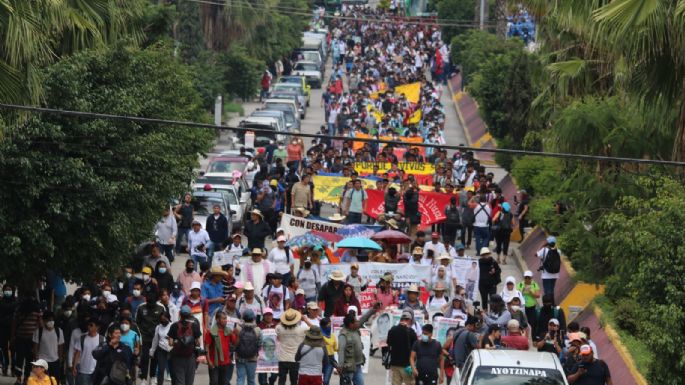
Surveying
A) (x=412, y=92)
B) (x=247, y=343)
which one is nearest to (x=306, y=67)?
(x=412, y=92)

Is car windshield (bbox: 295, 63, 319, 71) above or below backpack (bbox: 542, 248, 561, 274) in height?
below

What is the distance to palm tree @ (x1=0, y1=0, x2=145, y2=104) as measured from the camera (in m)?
19.6

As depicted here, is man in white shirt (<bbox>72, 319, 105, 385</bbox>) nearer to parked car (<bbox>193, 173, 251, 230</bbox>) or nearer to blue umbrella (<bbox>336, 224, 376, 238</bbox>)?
blue umbrella (<bbox>336, 224, 376, 238</bbox>)

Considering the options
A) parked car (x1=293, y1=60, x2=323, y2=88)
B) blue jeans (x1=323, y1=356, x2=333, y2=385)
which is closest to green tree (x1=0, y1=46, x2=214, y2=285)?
blue jeans (x1=323, y1=356, x2=333, y2=385)

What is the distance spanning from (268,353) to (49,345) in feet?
8.82

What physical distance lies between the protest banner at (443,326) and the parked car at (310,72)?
5453cm

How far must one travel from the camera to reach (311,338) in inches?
824

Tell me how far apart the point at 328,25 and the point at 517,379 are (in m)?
95.1

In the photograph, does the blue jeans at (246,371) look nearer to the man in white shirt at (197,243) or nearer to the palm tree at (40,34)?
the palm tree at (40,34)

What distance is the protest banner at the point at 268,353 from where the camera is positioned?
22078 millimetres

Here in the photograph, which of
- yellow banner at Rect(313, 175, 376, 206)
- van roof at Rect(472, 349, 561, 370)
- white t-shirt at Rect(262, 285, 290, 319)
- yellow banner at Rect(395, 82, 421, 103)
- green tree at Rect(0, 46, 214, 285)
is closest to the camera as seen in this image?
van roof at Rect(472, 349, 561, 370)

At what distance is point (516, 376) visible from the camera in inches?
721

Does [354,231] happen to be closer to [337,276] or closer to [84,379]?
[337,276]

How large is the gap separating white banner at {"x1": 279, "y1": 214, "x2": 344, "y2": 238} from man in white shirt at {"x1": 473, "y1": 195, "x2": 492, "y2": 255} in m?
3.04
